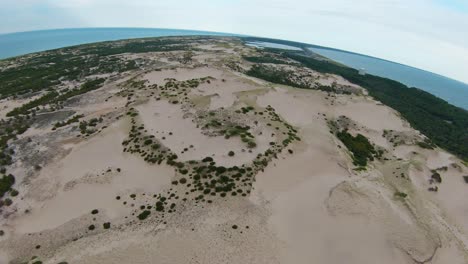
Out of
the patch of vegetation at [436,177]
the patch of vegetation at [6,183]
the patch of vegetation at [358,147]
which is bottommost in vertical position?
the patch of vegetation at [6,183]

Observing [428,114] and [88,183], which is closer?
[88,183]

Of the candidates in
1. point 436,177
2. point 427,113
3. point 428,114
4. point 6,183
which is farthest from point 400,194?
point 427,113

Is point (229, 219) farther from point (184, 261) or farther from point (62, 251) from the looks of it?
point (62, 251)

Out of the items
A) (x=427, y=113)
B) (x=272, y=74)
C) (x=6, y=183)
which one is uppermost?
(x=272, y=74)

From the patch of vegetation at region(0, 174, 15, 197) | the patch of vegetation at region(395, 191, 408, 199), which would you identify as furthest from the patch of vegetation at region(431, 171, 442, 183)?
the patch of vegetation at region(0, 174, 15, 197)

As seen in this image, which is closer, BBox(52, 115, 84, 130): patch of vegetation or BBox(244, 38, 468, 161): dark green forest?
BBox(52, 115, 84, 130): patch of vegetation

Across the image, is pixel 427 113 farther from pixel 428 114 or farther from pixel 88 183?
pixel 88 183

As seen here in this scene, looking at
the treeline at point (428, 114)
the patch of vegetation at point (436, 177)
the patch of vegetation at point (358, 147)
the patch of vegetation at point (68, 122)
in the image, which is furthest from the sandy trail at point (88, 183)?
the treeline at point (428, 114)

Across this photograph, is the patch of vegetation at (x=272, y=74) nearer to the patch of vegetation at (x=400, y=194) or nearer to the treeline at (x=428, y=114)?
the treeline at (x=428, y=114)

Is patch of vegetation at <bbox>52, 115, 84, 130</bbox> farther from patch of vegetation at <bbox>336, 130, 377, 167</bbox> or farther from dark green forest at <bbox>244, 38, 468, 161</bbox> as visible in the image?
dark green forest at <bbox>244, 38, 468, 161</bbox>
